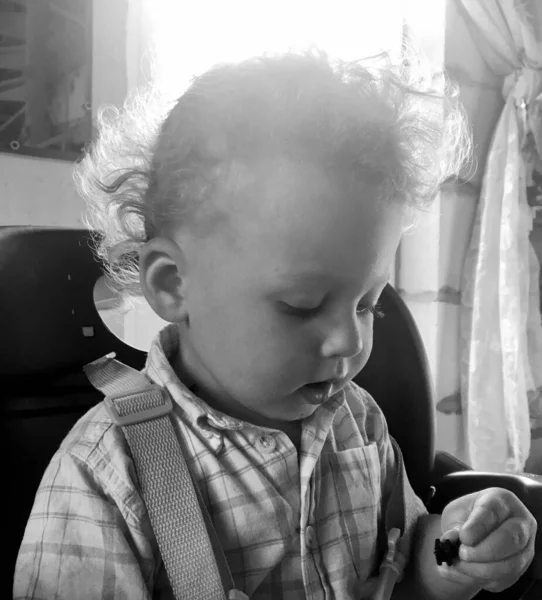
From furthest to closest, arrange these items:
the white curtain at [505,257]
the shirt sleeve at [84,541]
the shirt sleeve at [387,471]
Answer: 1. the white curtain at [505,257]
2. the shirt sleeve at [387,471]
3. the shirt sleeve at [84,541]

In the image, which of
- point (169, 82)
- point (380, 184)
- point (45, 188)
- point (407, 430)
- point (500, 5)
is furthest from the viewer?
point (500, 5)

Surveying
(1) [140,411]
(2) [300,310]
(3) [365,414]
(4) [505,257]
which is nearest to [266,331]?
(2) [300,310]

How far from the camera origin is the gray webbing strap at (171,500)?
19.0 inches

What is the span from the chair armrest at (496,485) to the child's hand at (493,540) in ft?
0.30

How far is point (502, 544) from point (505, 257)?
114 cm

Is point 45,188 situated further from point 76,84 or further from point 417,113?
point 417,113

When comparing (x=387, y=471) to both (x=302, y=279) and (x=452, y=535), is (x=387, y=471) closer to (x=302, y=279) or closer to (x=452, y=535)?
(x=452, y=535)

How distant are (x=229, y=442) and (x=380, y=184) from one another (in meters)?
0.27

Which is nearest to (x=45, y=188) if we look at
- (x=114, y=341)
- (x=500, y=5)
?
(x=114, y=341)

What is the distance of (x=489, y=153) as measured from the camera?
1612 mm

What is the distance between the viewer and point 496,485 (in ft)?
2.36

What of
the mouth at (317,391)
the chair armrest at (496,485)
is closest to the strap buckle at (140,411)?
the mouth at (317,391)

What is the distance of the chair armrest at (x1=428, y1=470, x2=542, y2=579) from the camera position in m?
0.67

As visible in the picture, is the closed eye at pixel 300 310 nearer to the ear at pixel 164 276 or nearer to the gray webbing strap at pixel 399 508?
the ear at pixel 164 276
